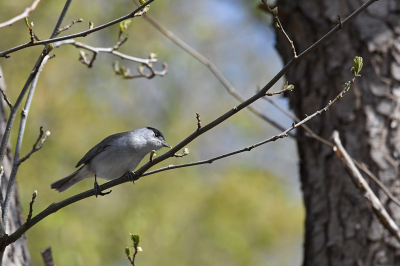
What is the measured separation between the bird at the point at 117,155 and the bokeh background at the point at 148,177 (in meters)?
2.37

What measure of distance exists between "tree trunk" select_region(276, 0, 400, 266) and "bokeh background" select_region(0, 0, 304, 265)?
12.5ft

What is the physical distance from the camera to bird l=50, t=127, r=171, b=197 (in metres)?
3.44

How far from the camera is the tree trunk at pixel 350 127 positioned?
3.26m

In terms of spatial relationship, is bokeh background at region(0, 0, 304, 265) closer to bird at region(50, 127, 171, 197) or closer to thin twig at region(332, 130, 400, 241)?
bird at region(50, 127, 171, 197)

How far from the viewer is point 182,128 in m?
8.98

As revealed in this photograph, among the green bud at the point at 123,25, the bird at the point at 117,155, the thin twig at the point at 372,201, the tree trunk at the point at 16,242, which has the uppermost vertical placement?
the green bud at the point at 123,25

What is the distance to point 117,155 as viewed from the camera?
136 inches

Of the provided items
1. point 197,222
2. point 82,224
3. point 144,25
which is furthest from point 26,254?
point 144,25

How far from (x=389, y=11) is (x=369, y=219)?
1.91 meters

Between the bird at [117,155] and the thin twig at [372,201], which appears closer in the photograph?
the thin twig at [372,201]

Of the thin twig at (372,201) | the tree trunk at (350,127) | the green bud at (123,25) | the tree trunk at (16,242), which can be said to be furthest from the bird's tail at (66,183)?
the thin twig at (372,201)

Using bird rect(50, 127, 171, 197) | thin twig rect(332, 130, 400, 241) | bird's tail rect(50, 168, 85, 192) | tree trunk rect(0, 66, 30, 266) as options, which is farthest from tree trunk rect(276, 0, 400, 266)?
A: tree trunk rect(0, 66, 30, 266)

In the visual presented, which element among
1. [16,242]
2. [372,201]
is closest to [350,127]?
[372,201]

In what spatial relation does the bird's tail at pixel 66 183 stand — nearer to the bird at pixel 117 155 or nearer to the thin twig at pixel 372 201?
the bird at pixel 117 155
